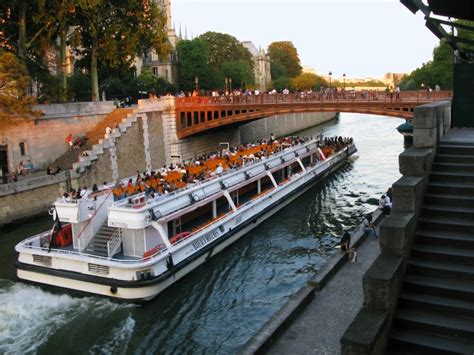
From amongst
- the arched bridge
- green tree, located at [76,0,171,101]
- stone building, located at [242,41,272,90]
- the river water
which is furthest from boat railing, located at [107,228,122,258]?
stone building, located at [242,41,272,90]

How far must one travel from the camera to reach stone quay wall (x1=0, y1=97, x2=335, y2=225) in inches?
1155

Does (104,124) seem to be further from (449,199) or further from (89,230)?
(449,199)

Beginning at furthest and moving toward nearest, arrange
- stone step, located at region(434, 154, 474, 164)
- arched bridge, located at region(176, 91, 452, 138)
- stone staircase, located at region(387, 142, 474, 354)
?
1. arched bridge, located at region(176, 91, 452, 138)
2. stone step, located at region(434, 154, 474, 164)
3. stone staircase, located at region(387, 142, 474, 354)

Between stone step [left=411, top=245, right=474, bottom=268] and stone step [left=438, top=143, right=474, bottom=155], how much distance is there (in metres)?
2.09

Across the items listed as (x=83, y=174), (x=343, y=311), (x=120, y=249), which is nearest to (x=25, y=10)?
(x=83, y=174)

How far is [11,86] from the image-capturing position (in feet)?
102

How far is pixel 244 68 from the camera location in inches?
3423

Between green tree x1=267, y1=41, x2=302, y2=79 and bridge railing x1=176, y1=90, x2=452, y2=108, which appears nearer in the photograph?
bridge railing x1=176, y1=90, x2=452, y2=108

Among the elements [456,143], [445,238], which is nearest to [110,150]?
[456,143]

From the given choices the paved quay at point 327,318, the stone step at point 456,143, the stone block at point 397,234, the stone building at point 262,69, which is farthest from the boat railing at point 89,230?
the stone building at point 262,69

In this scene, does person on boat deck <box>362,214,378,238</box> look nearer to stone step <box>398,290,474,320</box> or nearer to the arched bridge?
stone step <box>398,290,474,320</box>

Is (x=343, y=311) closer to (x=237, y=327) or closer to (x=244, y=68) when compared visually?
(x=237, y=327)

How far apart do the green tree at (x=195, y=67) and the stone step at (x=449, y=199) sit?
71.7 metres

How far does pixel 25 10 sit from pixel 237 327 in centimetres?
3208
